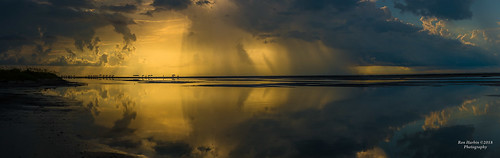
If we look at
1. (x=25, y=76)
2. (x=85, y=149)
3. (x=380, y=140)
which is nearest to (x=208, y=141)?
(x=85, y=149)

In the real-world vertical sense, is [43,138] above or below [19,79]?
below

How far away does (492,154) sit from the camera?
36.4 ft

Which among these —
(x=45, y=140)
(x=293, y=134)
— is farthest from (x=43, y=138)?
(x=293, y=134)

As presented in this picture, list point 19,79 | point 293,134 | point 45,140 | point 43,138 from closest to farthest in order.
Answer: point 45,140, point 43,138, point 293,134, point 19,79

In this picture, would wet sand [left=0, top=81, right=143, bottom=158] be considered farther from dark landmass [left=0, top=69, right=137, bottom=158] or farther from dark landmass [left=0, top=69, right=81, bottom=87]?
dark landmass [left=0, top=69, right=81, bottom=87]

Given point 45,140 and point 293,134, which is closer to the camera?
point 45,140

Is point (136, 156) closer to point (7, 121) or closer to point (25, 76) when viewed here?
point (7, 121)

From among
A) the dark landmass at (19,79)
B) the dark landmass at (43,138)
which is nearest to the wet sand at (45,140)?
the dark landmass at (43,138)

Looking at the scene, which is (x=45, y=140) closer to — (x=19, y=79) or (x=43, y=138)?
(x=43, y=138)

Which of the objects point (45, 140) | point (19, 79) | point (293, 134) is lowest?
point (45, 140)

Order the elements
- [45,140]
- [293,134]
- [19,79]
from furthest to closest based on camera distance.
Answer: [19,79]
[293,134]
[45,140]

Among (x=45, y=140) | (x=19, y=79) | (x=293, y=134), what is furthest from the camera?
(x=19, y=79)

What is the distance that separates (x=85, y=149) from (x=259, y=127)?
8163 millimetres

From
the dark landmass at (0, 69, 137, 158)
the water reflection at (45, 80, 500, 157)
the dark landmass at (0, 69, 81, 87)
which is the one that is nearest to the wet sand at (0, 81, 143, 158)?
the dark landmass at (0, 69, 137, 158)
